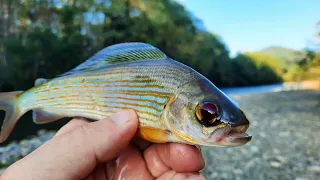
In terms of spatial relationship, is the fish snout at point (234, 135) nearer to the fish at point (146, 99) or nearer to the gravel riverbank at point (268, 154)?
the fish at point (146, 99)

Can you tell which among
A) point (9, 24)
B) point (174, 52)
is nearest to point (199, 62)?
point (174, 52)

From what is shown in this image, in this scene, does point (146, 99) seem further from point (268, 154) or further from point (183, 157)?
point (268, 154)

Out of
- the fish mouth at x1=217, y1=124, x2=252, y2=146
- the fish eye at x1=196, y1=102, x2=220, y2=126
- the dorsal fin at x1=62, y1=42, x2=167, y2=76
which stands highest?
the dorsal fin at x1=62, y1=42, x2=167, y2=76

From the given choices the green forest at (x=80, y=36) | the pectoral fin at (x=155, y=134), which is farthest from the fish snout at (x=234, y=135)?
the green forest at (x=80, y=36)

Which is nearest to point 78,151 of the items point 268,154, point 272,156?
point 272,156

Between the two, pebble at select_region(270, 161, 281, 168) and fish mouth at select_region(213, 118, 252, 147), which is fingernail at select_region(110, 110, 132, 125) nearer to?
fish mouth at select_region(213, 118, 252, 147)

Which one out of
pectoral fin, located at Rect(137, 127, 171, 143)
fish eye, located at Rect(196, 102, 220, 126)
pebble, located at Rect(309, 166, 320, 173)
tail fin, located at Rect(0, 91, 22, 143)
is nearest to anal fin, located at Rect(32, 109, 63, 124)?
tail fin, located at Rect(0, 91, 22, 143)
